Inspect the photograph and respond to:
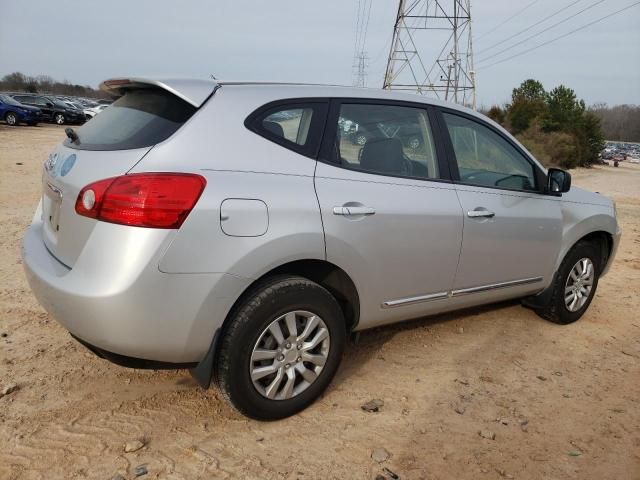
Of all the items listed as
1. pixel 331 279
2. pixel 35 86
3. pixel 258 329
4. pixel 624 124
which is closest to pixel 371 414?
pixel 331 279

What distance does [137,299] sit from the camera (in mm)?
2332

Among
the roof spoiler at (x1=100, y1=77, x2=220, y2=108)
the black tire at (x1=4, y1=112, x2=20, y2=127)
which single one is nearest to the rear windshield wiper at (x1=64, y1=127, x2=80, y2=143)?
the roof spoiler at (x1=100, y1=77, x2=220, y2=108)

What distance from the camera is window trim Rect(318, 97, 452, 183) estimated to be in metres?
2.95

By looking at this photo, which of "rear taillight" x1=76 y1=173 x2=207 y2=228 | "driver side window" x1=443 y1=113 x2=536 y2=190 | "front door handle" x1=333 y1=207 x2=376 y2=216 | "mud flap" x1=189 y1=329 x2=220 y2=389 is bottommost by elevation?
"mud flap" x1=189 y1=329 x2=220 y2=389

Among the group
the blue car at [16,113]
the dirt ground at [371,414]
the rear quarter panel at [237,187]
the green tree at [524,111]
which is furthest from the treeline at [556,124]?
the rear quarter panel at [237,187]

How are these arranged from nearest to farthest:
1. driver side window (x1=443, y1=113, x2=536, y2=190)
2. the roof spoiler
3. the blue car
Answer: the roof spoiler < driver side window (x1=443, y1=113, x2=536, y2=190) < the blue car

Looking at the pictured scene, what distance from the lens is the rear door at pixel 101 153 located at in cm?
249

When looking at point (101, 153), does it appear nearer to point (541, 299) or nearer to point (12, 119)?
point (541, 299)

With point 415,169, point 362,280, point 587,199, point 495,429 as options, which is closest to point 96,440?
point 362,280

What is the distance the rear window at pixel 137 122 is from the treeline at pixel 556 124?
2959cm

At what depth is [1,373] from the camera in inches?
128

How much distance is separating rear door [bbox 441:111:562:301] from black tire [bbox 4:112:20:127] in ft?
98.2

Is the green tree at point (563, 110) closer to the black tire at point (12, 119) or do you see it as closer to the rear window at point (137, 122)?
the black tire at point (12, 119)

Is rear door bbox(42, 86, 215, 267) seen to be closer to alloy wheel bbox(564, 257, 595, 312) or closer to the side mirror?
the side mirror
